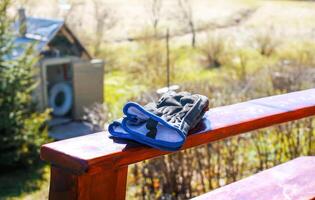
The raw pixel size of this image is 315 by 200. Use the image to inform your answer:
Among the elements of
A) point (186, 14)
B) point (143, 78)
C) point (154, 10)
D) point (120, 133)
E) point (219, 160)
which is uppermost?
point (120, 133)

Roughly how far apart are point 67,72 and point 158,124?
10482 millimetres

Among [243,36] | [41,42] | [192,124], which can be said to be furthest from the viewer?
[243,36]

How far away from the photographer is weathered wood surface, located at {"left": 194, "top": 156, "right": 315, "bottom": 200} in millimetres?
1666

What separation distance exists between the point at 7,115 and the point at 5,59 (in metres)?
0.88

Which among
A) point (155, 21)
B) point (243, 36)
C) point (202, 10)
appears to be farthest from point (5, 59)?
point (202, 10)

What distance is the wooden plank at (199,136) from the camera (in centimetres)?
117

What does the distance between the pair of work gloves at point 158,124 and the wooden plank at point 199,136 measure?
2cm

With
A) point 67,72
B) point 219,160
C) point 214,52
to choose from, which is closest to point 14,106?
point 67,72

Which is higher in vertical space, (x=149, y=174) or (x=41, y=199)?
(x=149, y=174)

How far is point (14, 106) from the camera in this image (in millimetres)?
7941

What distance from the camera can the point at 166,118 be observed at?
4.42 feet

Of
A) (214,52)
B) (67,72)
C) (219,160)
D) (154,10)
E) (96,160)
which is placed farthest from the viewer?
(154,10)

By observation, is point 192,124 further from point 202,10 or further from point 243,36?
point 202,10

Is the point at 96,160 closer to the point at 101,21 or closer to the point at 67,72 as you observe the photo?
the point at 67,72
